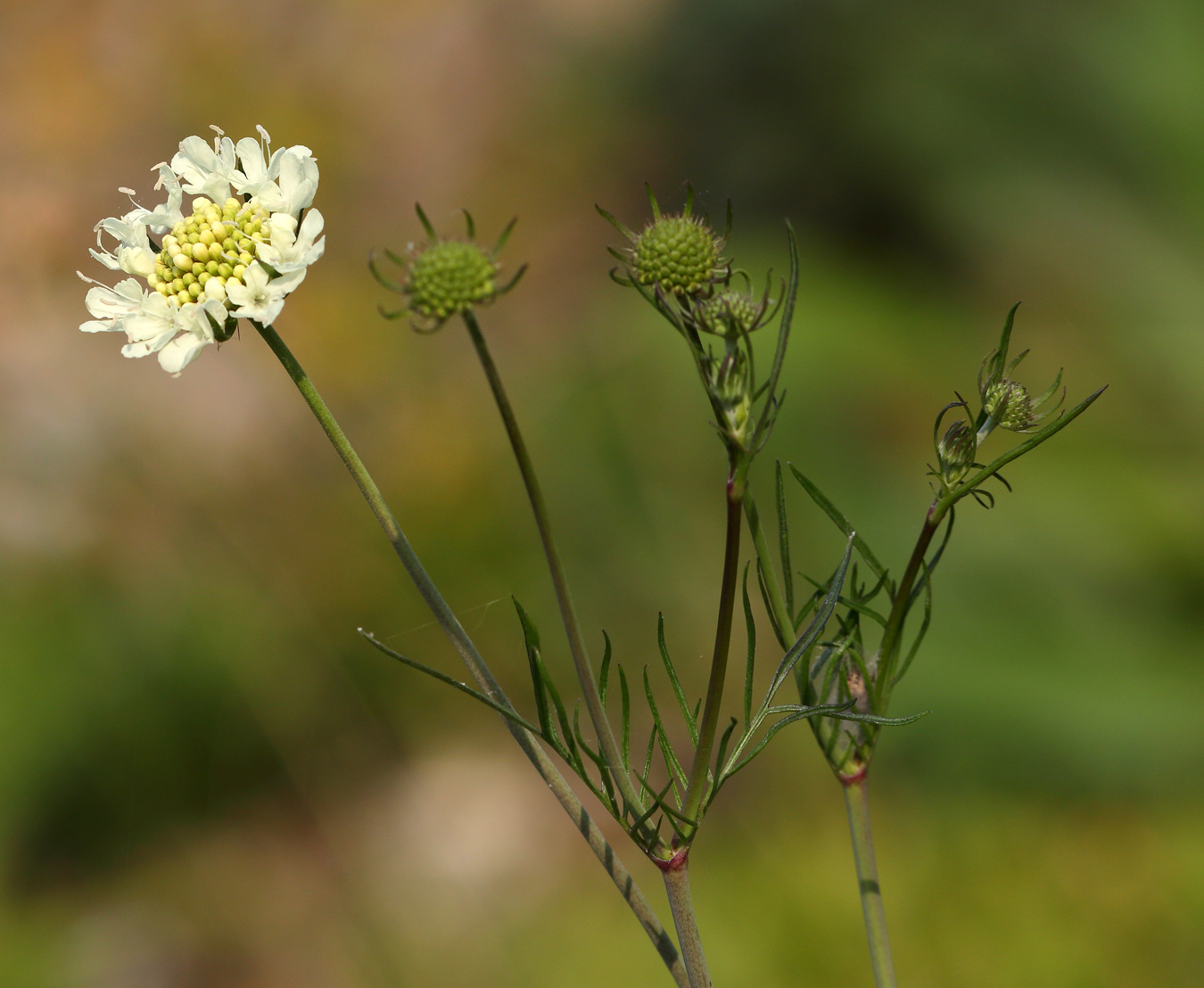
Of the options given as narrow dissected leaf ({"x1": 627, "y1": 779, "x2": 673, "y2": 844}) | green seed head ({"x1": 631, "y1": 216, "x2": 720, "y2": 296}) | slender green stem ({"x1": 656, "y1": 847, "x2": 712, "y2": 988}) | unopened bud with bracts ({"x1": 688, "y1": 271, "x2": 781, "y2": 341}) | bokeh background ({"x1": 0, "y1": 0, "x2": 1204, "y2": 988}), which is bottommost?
slender green stem ({"x1": 656, "y1": 847, "x2": 712, "y2": 988})

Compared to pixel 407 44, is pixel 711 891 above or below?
below

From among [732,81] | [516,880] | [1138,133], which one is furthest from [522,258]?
[516,880]

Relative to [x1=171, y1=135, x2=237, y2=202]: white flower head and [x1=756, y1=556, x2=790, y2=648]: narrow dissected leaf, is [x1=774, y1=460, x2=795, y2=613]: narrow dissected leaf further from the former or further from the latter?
[x1=171, y1=135, x2=237, y2=202]: white flower head

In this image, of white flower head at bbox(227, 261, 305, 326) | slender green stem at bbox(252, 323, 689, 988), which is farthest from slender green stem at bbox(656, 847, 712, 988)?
white flower head at bbox(227, 261, 305, 326)

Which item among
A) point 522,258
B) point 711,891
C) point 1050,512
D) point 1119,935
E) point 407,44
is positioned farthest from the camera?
point 407,44

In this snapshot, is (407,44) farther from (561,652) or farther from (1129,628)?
(1129,628)

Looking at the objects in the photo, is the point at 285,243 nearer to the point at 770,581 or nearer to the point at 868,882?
the point at 770,581

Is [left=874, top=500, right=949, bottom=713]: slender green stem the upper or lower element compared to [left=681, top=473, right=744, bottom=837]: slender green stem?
upper
